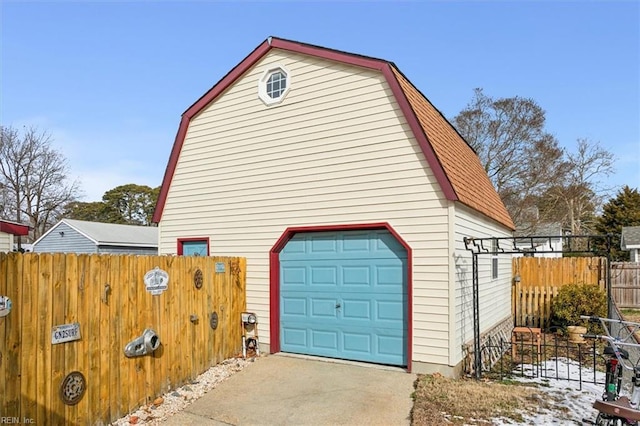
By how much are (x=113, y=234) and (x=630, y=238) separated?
3304cm

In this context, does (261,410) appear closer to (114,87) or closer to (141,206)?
(114,87)

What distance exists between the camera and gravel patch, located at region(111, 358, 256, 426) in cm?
497

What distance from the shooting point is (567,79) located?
11.2m

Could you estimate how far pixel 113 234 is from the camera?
2344 cm

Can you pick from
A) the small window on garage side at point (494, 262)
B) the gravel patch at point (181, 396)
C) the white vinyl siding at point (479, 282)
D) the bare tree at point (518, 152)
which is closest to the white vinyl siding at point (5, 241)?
the gravel patch at point (181, 396)

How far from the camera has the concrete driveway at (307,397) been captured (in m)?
A: 4.91

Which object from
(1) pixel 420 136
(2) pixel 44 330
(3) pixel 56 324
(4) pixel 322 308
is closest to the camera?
(2) pixel 44 330

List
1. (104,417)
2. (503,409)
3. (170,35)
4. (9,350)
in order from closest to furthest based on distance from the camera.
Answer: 1. (9,350)
2. (104,417)
3. (503,409)
4. (170,35)

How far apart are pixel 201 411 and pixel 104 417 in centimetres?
112

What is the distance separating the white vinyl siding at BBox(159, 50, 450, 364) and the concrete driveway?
96cm

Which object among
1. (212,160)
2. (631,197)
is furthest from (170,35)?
(631,197)

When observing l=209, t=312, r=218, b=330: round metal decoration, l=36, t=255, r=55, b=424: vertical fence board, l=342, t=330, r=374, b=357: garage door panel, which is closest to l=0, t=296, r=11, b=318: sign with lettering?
l=36, t=255, r=55, b=424: vertical fence board

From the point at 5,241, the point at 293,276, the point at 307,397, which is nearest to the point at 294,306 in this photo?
the point at 293,276

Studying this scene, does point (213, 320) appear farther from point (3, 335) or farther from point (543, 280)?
point (543, 280)
